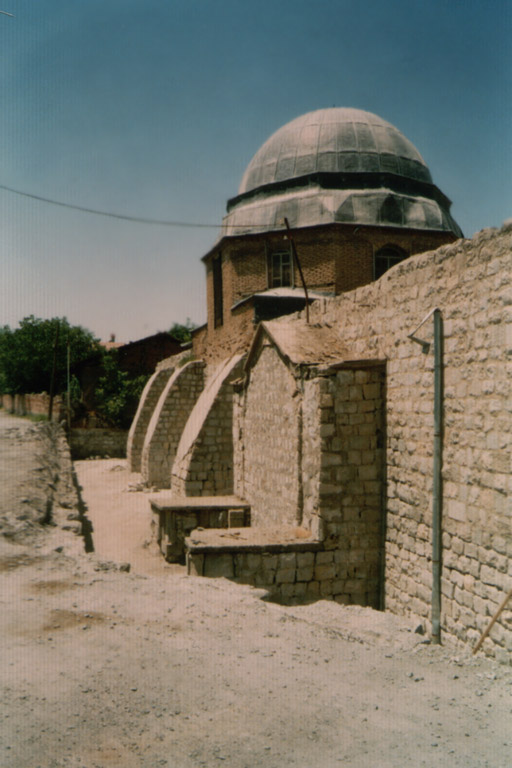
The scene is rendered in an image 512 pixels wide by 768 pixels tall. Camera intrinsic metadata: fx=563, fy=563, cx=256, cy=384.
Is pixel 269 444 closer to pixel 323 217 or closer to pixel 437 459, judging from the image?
pixel 437 459

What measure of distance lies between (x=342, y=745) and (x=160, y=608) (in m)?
2.18

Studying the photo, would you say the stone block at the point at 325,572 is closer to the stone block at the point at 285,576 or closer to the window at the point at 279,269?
the stone block at the point at 285,576

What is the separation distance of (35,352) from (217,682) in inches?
1388

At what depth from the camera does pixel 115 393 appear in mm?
28016

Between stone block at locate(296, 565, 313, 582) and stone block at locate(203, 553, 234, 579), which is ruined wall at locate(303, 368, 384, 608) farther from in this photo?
stone block at locate(203, 553, 234, 579)

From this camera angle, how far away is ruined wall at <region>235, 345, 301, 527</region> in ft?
26.4

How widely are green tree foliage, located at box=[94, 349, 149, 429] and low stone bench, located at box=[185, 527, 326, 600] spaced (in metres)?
20.9

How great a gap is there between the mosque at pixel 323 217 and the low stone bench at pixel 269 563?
875cm

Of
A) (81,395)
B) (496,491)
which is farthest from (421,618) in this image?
(81,395)

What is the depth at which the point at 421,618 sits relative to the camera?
19.8 feet

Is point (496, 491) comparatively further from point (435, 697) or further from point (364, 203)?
point (364, 203)

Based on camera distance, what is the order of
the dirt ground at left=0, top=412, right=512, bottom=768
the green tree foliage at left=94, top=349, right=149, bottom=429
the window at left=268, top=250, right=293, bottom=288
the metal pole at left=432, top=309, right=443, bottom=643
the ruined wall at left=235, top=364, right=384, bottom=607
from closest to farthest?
1. the dirt ground at left=0, top=412, right=512, bottom=768
2. the metal pole at left=432, top=309, right=443, bottom=643
3. the ruined wall at left=235, top=364, right=384, bottom=607
4. the window at left=268, top=250, right=293, bottom=288
5. the green tree foliage at left=94, top=349, right=149, bottom=429

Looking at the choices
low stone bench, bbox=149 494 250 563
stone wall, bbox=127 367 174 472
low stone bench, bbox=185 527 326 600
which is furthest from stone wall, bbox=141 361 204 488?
low stone bench, bbox=185 527 326 600

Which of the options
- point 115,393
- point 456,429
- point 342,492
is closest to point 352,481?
point 342,492
